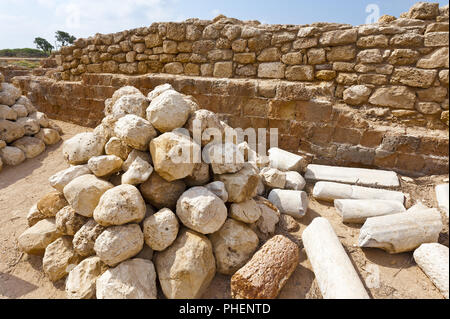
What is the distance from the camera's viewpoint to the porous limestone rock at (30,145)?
4.93 m

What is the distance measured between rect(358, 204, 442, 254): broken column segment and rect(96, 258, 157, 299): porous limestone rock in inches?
89.4

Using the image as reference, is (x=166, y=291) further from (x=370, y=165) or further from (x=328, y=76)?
(x=328, y=76)

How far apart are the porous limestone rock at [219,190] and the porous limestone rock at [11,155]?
15.3 feet

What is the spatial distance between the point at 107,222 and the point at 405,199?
12.3 feet

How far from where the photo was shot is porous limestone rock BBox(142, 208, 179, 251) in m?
2.17

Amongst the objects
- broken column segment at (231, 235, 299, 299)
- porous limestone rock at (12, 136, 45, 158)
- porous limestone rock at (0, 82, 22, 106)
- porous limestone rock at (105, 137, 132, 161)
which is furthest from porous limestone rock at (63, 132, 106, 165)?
porous limestone rock at (0, 82, 22, 106)

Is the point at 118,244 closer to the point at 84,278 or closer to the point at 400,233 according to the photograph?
the point at 84,278

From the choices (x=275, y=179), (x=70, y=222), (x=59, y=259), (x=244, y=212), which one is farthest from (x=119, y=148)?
(x=275, y=179)

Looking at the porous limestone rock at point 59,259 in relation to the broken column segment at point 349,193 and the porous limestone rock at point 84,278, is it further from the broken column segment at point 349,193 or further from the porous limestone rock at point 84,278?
the broken column segment at point 349,193

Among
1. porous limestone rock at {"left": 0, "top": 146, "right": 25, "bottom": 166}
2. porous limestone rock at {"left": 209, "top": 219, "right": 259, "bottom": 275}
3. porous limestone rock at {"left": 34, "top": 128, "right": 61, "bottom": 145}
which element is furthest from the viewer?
porous limestone rock at {"left": 34, "top": 128, "right": 61, "bottom": 145}

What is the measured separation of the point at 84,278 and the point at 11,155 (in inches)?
164

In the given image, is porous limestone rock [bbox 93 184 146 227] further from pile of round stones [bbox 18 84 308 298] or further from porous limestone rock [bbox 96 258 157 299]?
porous limestone rock [bbox 96 258 157 299]

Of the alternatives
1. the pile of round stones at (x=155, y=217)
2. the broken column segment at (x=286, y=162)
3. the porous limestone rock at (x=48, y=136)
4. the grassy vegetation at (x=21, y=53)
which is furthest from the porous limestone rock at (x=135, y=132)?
the grassy vegetation at (x=21, y=53)
